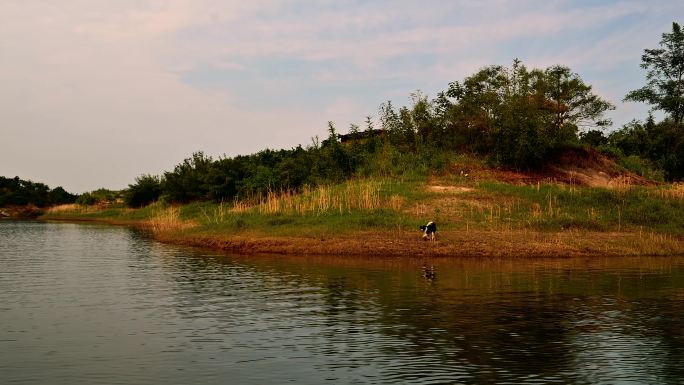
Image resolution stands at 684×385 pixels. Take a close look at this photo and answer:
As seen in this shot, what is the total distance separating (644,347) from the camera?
45.5ft

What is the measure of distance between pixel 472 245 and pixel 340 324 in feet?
62.4

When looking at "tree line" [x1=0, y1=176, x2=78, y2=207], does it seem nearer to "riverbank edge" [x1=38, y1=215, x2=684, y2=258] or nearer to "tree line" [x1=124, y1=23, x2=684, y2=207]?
"tree line" [x1=124, y1=23, x2=684, y2=207]

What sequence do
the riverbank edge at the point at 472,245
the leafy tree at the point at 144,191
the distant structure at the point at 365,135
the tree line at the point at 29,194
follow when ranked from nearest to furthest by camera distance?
the riverbank edge at the point at 472,245 → the distant structure at the point at 365,135 → the leafy tree at the point at 144,191 → the tree line at the point at 29,194

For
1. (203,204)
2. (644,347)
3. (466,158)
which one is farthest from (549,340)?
(203,204)

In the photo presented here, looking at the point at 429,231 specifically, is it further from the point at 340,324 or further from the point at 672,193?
the point at 672,193

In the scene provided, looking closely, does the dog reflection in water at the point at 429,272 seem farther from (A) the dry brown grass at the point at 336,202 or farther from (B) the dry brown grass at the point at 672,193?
(B) the dry brown grass at the point at 672,193

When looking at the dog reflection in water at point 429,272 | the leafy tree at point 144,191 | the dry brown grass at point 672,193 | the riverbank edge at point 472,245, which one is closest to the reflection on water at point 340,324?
the dog reflection in water at point 429,272

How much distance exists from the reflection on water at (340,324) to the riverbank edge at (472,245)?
4.72 meters

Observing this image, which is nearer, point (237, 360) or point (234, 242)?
point (237, 360)

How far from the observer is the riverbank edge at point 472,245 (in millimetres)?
33438

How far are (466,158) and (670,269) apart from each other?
27973 millimetres

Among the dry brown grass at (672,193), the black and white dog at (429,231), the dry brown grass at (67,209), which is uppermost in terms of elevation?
the dry brown grass at (67,209)

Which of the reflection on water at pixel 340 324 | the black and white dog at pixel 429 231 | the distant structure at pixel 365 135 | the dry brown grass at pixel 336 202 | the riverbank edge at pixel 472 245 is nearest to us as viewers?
the reflection on water at pixel 340 324

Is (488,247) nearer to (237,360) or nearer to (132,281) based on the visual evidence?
(132,281)
